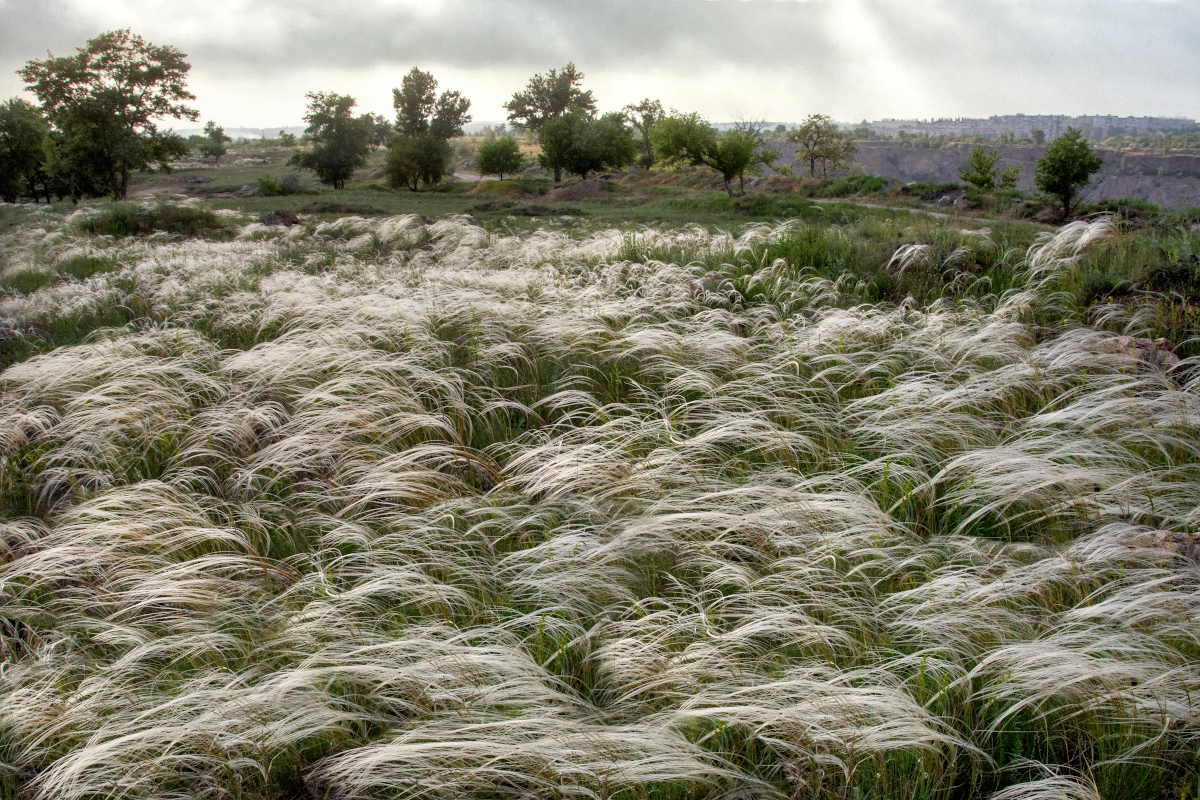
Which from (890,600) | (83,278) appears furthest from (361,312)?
(83,278)

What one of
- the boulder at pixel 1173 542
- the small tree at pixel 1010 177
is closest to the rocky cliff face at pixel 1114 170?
the small tree at pixel 1010 177

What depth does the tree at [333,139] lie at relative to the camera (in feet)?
165

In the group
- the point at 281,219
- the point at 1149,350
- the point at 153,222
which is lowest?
the point at 1149,350

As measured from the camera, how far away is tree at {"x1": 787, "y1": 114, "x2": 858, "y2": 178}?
49750 millimetres

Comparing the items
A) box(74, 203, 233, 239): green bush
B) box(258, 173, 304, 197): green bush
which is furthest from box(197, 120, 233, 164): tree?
box(74, 203, 233, 239): green bush

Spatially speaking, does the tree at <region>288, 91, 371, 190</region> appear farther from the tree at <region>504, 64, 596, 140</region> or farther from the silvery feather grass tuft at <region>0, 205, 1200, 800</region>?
the silvery feather grass tuft at <region>0, 205, 1200, 800</region>

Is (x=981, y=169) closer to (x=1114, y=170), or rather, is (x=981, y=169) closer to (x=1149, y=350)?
(x=1114, y=170)

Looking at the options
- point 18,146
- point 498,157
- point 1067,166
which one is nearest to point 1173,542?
point 1067,166

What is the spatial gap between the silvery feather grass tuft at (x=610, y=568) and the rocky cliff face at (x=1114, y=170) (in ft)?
24.9

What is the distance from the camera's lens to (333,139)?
5056 centimetres

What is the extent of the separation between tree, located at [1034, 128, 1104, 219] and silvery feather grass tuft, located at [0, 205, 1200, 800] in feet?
79.1

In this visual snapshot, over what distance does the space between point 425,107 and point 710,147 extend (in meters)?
46.4

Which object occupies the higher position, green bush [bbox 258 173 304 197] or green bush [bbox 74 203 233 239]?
green bush [bbox 258 173 304 197]

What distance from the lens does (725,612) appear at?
226 cm
